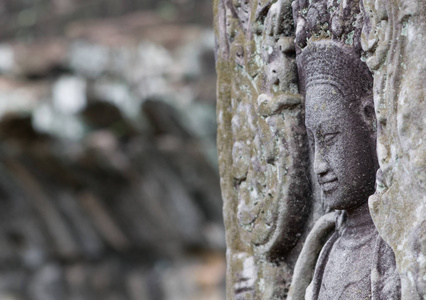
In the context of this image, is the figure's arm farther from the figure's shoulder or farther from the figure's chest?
the figure's shoulder

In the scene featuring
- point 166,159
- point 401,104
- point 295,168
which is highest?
point 401,104

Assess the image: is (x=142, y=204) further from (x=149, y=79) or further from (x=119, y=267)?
(x=149, y=79)

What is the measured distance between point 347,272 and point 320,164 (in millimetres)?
240

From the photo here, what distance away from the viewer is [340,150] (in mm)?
1735

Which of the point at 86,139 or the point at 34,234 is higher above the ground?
the point at 86,139

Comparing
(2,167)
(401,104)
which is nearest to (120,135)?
(2,167)

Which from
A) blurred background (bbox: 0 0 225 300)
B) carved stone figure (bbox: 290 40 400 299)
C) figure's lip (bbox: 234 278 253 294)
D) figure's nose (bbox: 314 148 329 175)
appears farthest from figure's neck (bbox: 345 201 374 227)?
blurred background (bbox: 0 0 225 300)

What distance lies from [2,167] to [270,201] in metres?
6.31

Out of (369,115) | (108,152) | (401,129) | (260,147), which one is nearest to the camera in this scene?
(401,129)

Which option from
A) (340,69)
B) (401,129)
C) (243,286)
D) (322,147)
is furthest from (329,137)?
(243,286)

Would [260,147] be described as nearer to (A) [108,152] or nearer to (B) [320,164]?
(B) [320,164]

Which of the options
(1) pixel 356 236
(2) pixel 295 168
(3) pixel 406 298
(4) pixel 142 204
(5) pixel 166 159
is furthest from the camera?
(4) pixel 142 204

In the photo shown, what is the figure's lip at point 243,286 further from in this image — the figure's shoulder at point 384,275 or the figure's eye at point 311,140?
the figure's shoulder at point 384,275

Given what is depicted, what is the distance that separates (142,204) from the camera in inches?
301
